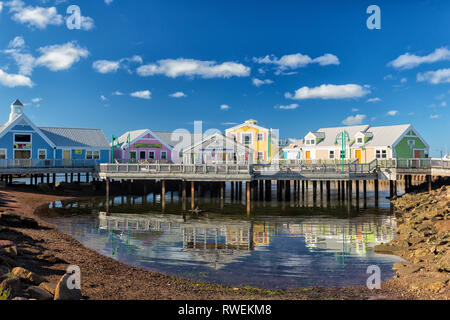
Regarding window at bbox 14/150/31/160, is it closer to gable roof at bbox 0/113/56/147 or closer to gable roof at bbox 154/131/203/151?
gable roof at bbox 0/113/56/147

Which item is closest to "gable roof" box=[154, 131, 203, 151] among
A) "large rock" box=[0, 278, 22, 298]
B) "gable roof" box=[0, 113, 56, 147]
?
→ "gable roof" box=[0, 113, 56, 147]

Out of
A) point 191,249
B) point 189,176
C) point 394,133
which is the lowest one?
point 191,249

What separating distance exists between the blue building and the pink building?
2222mm

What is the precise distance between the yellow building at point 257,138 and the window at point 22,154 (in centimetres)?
2486

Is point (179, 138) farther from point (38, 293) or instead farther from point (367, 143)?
point (38, 293)

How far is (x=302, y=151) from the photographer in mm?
54969

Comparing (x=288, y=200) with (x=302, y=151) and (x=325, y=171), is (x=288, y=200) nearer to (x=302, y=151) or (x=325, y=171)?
(x=325, y=171)

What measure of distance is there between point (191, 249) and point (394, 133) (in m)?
37.5

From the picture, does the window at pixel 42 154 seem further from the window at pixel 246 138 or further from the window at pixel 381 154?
the window at pixel 381 154

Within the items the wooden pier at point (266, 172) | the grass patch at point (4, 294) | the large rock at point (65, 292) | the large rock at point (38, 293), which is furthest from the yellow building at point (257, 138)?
the grass patch at point (4, 294)

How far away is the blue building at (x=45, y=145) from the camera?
38.4 meters
